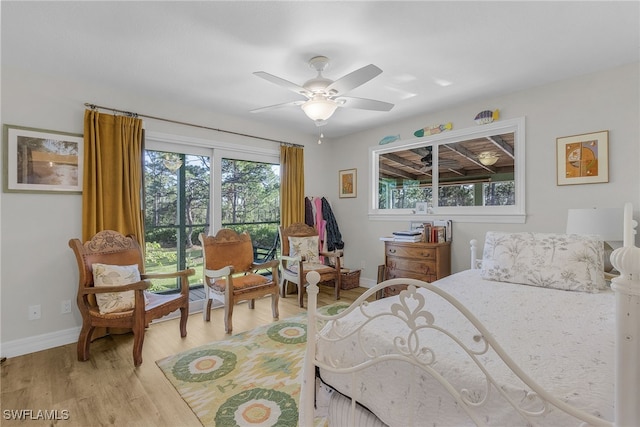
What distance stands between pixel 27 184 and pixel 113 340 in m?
1.57

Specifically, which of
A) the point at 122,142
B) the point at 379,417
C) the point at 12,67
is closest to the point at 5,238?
the point at 122,142

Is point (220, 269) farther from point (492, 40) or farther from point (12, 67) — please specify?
point (492, 40)

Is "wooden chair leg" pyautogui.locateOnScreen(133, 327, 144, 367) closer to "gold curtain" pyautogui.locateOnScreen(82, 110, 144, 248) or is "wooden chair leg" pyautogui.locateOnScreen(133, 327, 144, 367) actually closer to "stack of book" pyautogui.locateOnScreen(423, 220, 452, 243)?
"gold curtain" pyautogui.locateOnScreen(82, 110, 144, 248)

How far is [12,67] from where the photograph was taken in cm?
254

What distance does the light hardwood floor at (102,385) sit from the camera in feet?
5.78

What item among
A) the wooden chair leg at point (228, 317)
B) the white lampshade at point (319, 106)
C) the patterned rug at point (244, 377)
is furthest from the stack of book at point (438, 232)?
the wooden chair leg at point (228, 317)

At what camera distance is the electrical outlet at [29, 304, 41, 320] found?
2.64 meters

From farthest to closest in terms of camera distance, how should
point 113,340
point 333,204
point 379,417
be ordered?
point 333,204 < point 113,340 < point 379,417

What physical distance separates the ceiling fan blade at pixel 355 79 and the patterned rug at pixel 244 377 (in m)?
2.09

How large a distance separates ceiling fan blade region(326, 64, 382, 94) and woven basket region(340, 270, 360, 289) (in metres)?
2.84

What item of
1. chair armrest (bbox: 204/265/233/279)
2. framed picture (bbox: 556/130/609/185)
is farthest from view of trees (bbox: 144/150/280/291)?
framed picture (bbox: 556/130/609/185)

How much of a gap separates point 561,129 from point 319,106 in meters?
2.37

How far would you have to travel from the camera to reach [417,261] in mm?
3508

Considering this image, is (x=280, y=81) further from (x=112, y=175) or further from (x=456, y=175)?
(x=456, y=175)
